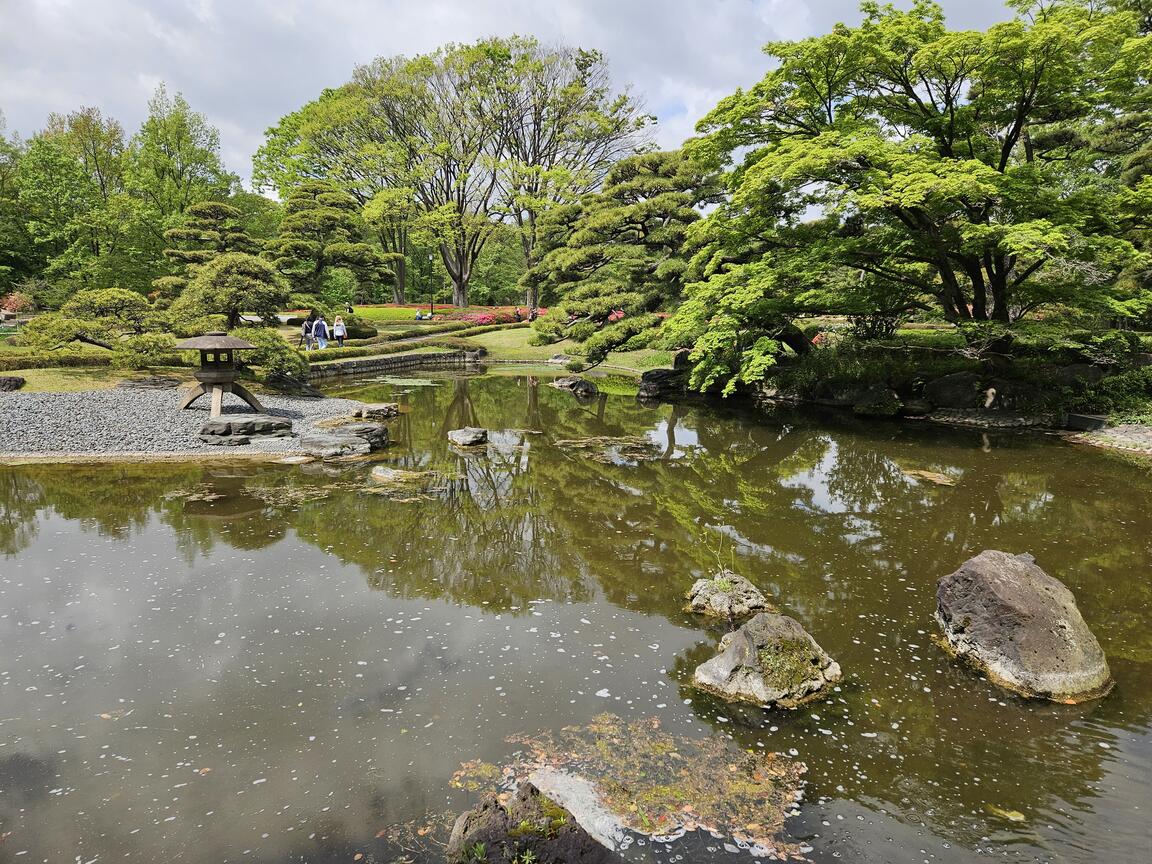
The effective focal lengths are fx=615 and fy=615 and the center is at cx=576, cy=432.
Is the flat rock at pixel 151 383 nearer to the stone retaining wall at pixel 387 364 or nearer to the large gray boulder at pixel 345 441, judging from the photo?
the stone retaining wall at pixel 387 364

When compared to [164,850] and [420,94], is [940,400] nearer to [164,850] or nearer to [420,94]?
[164,850]

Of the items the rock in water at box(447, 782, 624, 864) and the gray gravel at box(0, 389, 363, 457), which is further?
the gray gravel at box(0, 389, 363, 457)

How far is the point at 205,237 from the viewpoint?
28469mm

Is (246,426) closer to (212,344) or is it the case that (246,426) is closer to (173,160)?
(212,344)

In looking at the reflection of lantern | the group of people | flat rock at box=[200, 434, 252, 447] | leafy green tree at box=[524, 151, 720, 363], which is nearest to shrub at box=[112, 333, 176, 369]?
the reflection of lantern

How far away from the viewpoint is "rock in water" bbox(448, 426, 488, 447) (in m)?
14.9

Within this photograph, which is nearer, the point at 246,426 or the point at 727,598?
the point at 727,598

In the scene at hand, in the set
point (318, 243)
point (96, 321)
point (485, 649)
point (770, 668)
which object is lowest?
point (485, 649)

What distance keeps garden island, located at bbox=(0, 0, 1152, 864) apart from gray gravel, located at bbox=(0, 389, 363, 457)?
0.12 metres

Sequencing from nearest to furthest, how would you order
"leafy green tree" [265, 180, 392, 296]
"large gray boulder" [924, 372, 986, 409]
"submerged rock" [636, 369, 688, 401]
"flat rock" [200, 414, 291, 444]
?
"flat rock" [200, 414, 291, 444]
"large gray boulder" [924, 372, 986, 409]
"submerged rock" [636, 369, 688, 401]
"leafy green tree" [265, 180, 392, 296]

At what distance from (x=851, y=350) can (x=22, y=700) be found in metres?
20.8

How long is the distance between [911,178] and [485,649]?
1308 cm

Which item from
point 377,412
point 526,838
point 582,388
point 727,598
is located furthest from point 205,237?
point 526,838

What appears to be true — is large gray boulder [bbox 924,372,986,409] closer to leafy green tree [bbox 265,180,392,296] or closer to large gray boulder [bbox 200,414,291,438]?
large gray boulder [bbox 200,414,291,438]
